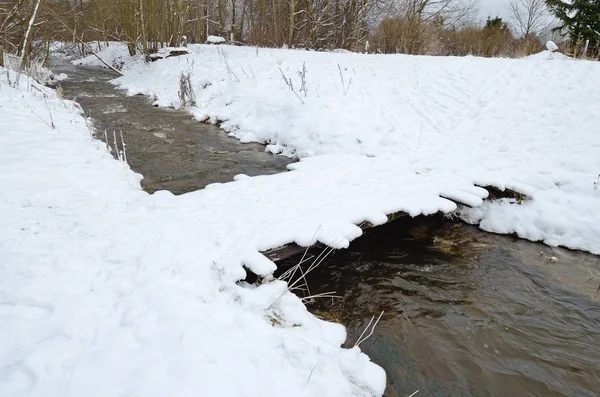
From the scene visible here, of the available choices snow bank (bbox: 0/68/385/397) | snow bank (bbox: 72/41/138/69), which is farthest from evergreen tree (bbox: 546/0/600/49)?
snow bank (bbox: 72/41/138/69)

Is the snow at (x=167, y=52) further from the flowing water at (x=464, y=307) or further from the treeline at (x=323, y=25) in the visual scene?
the flowing water at (x=464, y=307)

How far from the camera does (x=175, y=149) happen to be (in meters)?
6.68

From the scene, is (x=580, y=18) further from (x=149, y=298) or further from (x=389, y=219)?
(x=149, y=298)

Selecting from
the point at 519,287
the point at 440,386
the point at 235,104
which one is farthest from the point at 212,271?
the point at 235,104

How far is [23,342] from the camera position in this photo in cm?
192

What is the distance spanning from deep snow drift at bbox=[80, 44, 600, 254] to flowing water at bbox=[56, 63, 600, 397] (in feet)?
2.25

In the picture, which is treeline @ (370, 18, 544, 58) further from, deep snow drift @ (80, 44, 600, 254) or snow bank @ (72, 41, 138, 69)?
snow bank @ (72, 41, 138, 69)

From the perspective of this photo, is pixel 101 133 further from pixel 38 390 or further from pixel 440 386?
pixel 440 386

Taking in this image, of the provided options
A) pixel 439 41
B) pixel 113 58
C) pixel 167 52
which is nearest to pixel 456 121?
pixel 167 52

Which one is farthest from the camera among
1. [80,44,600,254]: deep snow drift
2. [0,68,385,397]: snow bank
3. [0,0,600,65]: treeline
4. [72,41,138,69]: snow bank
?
[72,41,138,69]: snow bank

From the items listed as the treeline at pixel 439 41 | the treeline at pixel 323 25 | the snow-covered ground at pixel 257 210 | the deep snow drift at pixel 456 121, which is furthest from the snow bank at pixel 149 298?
the treeline at pixel 439 41

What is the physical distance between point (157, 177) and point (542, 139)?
6.19 m

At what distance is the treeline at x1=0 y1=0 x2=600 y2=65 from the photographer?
49.0 ft

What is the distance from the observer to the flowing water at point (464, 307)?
8.53ft
